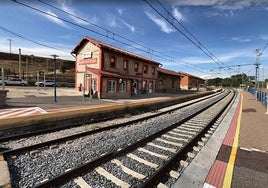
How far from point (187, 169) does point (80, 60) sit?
27.2 meters

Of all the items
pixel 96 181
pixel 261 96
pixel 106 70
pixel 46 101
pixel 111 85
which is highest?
pixel 106 70

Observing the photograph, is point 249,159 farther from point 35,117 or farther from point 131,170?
point 35,117

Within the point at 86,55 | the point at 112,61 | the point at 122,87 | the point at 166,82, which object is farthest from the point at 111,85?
the point at 166,82

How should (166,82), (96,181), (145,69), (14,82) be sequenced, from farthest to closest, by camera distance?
(166,82)
(14,82)
(145,69)
(96,181)

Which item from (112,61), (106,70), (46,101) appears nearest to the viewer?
(46,101)

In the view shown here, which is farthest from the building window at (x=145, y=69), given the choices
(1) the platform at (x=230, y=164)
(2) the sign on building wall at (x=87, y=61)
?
(1) the platform at (x=230, y=164)

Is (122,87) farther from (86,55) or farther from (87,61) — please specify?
(86,55)

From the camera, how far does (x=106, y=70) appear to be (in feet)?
83.4

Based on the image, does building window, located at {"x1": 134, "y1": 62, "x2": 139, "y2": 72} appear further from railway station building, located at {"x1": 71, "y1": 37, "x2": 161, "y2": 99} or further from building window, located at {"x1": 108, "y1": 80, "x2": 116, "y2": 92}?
building window, located at {"x1": 108, "y1": 80, "x2": 116, "y2": 92}

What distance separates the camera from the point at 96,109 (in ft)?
38.6

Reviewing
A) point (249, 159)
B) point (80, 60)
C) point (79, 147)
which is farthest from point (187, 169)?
point (80, 60)

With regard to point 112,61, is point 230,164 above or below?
below

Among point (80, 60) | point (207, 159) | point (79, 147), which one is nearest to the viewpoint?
point (207, 159)

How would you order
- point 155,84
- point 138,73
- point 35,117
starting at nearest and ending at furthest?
1. point 35,117
2. point 138,73
3. point 155,84
